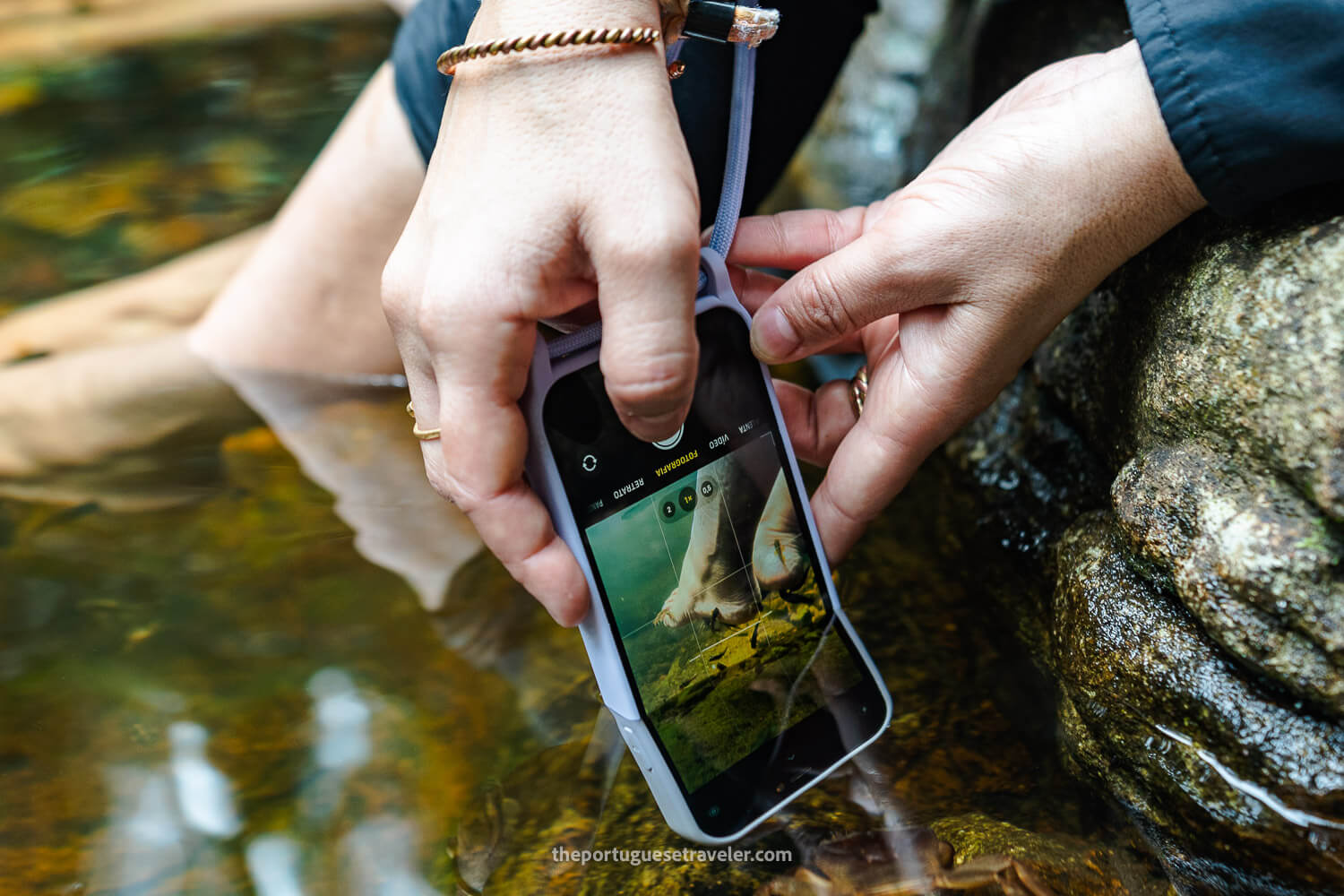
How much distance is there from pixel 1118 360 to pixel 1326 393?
1.01 ft

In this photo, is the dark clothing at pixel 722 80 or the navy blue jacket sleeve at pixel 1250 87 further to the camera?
the dark clothing at pixel 722 80

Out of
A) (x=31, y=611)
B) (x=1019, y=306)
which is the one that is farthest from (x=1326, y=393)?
(x=31, y=611)

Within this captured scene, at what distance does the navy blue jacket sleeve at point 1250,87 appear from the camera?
72 centimetres

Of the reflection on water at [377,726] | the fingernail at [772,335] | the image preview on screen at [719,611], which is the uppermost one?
the fingernail at [772,335]

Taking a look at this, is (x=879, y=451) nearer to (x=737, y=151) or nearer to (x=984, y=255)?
(x=984, y=255)

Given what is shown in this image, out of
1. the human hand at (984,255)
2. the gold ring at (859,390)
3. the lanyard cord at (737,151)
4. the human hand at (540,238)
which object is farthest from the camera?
the gold ring at (859,390)

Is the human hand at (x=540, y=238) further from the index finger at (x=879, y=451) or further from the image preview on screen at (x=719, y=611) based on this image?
the index finger at (x=879, y=451)

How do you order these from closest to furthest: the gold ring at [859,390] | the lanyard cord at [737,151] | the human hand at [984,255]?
the human hand at [984,255]
the lanyard cord at [737,151]
the gold ring at [859,390]

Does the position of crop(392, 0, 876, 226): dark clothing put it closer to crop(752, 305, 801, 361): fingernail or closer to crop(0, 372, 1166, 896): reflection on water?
crop(752, 305, 801, 361): fingernail

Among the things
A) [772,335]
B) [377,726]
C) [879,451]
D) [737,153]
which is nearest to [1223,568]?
[879,451]

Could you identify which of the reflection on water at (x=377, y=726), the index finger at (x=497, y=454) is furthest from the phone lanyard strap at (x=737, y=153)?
the reflection on water at (x=377, y=726)

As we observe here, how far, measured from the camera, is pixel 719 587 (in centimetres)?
95

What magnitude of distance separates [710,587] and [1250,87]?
643 mm

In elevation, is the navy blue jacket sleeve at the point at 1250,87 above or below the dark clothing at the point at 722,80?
above
